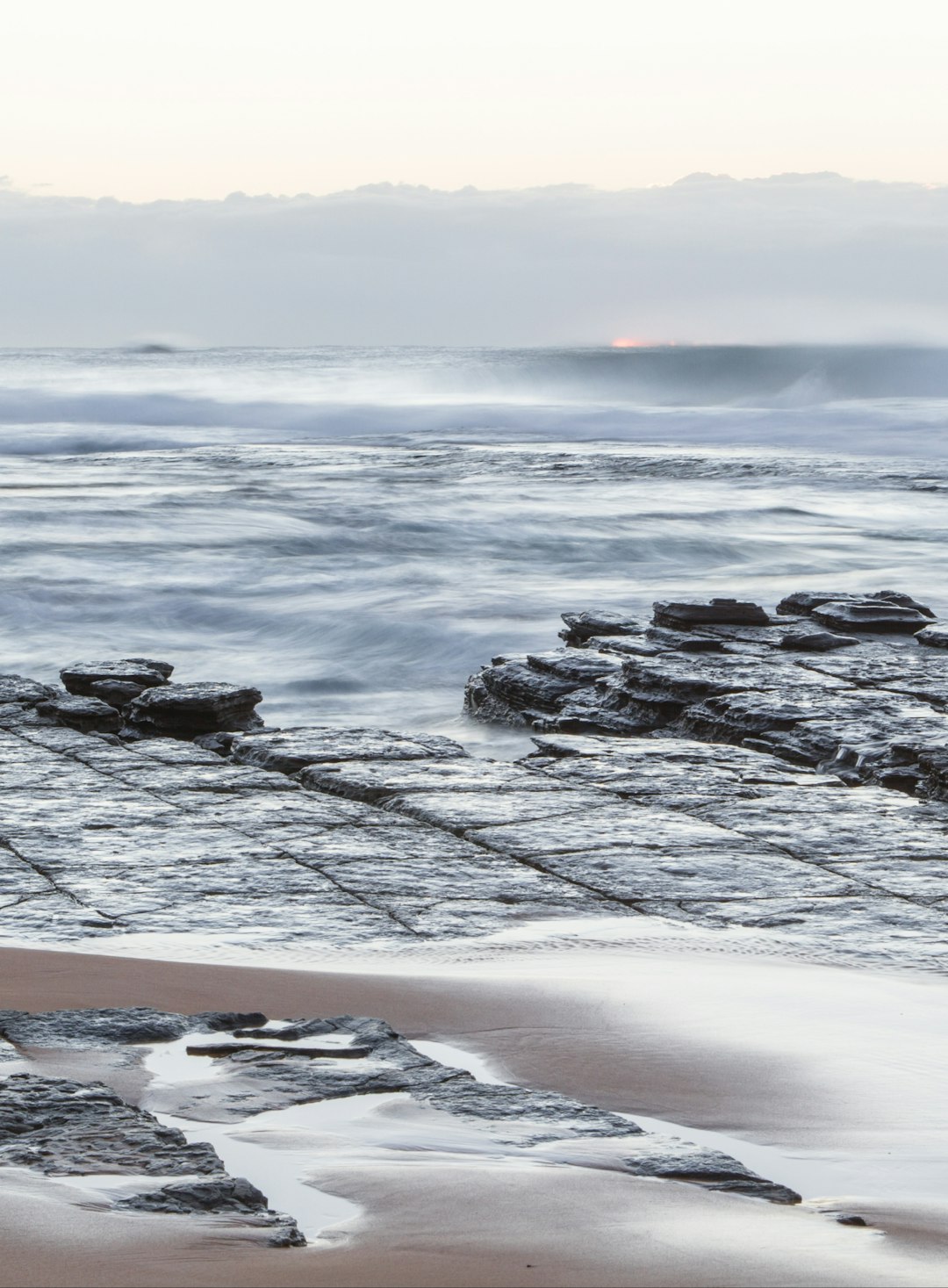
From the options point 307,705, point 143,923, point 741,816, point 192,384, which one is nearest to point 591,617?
point 307,705

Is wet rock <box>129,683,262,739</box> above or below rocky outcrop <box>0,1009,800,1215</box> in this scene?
below

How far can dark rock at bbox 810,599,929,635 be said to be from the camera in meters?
10.6

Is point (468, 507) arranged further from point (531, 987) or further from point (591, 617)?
point (531, 987)

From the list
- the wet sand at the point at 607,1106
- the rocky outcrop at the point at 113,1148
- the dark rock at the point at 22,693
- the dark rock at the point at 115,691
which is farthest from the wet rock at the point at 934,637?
the rocky outcrop at the point at 113,1148

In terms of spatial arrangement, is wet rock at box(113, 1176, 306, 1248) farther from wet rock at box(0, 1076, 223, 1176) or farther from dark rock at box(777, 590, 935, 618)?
dark rock at box(777, 590, 935, 618)

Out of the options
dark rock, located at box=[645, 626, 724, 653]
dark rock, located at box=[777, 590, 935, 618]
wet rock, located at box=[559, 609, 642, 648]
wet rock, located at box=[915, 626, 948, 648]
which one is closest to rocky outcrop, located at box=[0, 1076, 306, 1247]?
dark rock, located at box=[645, 626, 724, 653]

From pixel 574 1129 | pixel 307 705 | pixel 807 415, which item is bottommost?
pixel 307 705

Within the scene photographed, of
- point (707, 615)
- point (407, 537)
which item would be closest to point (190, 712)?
point (707, 615)

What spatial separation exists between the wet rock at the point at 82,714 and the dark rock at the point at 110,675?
58 centimetres

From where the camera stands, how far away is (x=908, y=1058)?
354 centimetres

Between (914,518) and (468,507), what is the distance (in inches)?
305

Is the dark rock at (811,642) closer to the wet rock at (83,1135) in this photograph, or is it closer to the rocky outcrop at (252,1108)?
the rocky outcrop at (252,1108)

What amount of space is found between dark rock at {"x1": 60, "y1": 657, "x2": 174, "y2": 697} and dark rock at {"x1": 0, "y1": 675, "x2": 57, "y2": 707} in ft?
0.95

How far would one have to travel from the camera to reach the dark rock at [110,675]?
9250 mm
